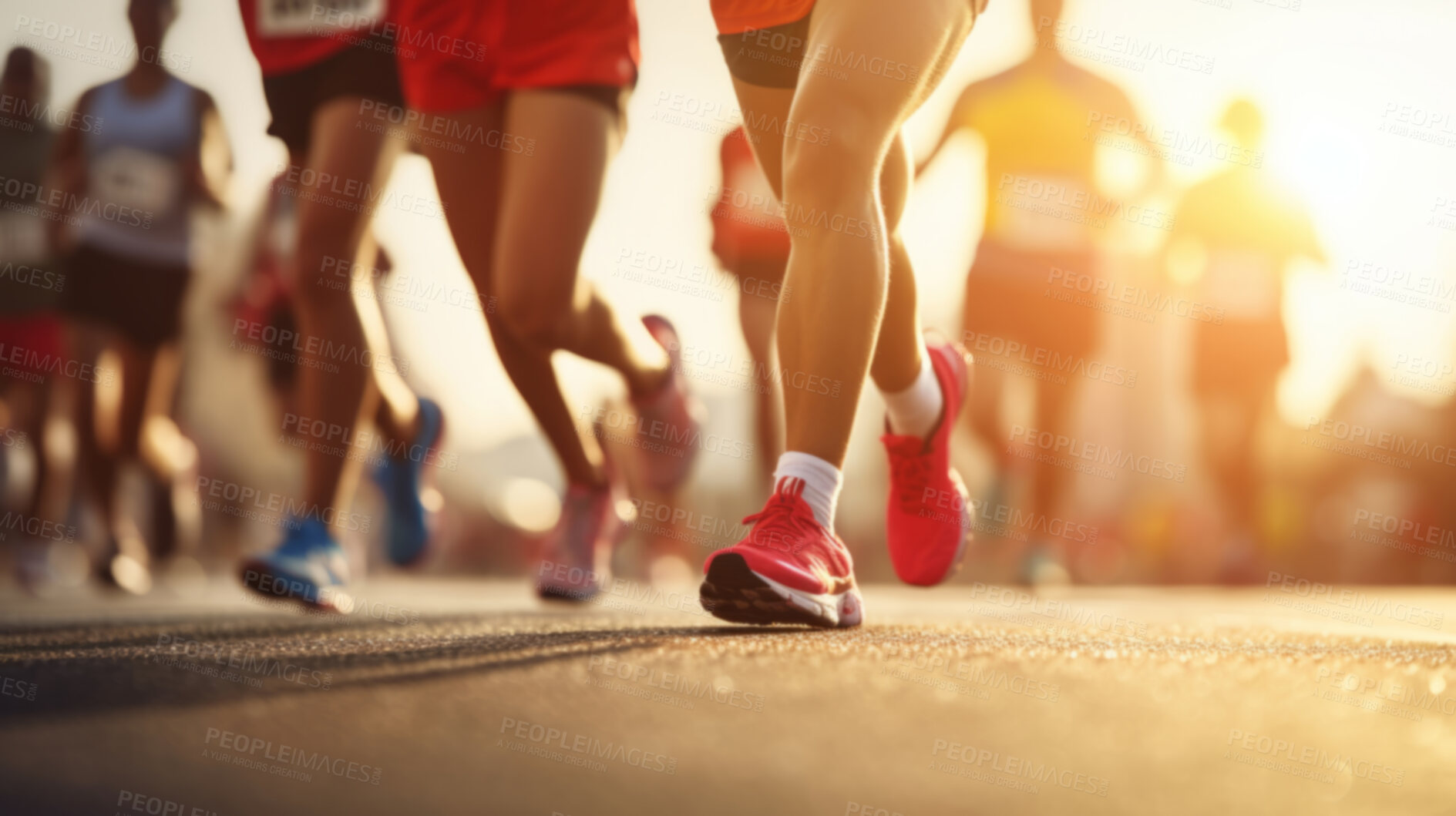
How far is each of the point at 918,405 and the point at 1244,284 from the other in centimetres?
360

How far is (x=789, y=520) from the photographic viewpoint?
5.76ft

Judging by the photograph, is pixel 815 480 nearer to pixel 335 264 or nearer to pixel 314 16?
pixel 335 264

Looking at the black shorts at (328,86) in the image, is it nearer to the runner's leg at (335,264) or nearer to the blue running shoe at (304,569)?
the runner's leg at (335,264)

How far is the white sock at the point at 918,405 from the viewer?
90.0 inches

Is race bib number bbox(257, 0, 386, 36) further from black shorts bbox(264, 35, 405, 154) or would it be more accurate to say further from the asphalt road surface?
the asphalt road surface

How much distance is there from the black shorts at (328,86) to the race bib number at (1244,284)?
386cm

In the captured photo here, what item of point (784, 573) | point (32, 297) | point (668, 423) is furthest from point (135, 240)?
point (784, 573)

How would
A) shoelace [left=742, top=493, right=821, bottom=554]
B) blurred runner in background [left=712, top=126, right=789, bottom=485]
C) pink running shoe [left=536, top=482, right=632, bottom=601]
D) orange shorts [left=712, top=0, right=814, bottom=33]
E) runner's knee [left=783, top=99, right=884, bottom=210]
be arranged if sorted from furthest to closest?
blurred runner in background [left=712, top=126, right=789, bottom=485] → pink running shoe [left=536, top=482, right=632, bottom=601] → orange shorts [left=712, top=0, right=814, bottom=33] → runner's knee [left=783, top=99, right=884, bottom=210] → shoelace [left=742, top=493, right=821, bottom=554]

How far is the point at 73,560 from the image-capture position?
475cm

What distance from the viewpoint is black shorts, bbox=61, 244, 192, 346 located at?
400 cm

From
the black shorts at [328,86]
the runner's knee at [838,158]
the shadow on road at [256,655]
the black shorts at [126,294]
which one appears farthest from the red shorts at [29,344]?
the runner's knee at [838,158]

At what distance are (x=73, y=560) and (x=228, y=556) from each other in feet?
49.6

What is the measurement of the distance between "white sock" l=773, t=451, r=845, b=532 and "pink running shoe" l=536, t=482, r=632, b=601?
1.18 meters

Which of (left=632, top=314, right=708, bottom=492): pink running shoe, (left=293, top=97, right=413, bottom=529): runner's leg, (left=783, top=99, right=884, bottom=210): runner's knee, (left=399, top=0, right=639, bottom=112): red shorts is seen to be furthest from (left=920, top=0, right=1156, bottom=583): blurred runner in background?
(left=783, top=99, right=884, bottom=210): runner's knee
